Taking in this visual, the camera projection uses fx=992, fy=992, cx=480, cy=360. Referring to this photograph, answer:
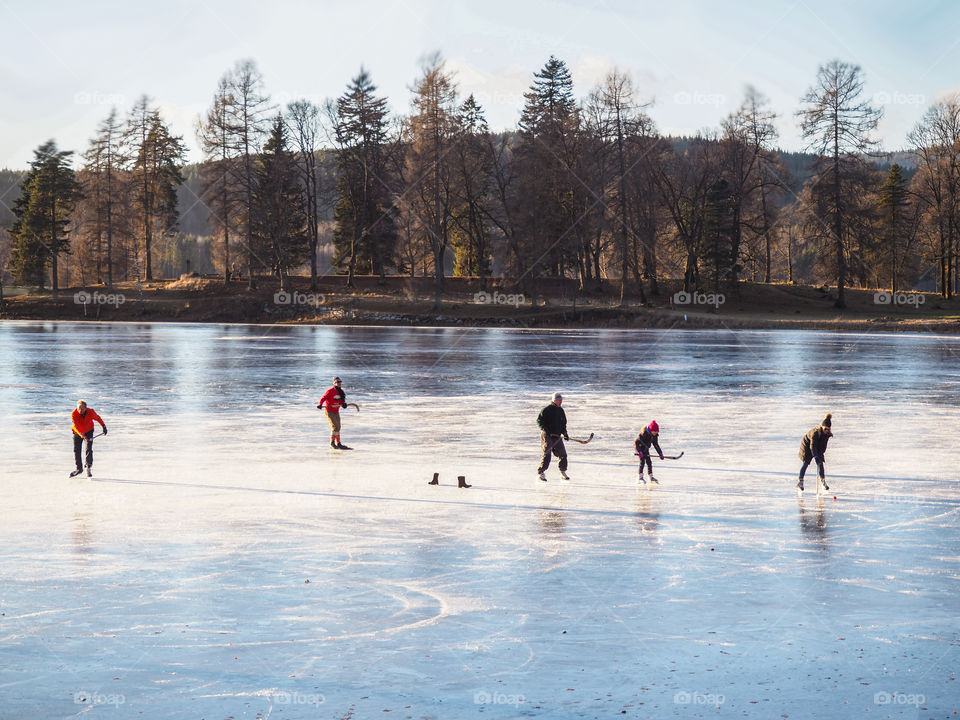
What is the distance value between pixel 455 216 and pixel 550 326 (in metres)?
19.3

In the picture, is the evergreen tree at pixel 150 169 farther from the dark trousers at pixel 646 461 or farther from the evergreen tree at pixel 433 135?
the dark trousers at pixel 646 461

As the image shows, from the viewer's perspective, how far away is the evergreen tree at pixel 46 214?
85062mm

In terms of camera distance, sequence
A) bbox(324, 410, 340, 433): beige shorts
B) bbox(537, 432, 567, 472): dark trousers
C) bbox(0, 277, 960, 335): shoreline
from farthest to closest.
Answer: bbox(0, 277, 960, 335): shoreline → bbox(324, 410, 340, 433): beige shorts → bbox(537, 432, 567, 472): dark trousers

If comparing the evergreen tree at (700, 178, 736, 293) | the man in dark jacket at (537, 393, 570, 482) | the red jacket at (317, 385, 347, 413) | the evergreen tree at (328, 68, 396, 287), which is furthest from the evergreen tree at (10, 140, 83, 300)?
the man in dark jacket at (537, 393, 570, 482)

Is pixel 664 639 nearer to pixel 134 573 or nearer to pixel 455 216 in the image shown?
pixel 134 573

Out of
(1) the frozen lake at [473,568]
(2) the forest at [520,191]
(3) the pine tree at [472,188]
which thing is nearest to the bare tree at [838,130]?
(2) the forest at [520,191]

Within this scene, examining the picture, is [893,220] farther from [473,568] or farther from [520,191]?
[473,568]

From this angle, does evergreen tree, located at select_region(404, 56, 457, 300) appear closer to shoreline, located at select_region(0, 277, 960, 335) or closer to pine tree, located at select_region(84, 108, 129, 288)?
shoreline, located at select_region(0, 277, 960, 335)

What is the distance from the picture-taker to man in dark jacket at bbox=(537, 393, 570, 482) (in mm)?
15328

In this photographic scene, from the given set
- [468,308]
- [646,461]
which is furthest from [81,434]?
[468,308]

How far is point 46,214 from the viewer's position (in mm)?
85875

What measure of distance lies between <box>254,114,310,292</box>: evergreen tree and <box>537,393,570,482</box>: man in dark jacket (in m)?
62.2

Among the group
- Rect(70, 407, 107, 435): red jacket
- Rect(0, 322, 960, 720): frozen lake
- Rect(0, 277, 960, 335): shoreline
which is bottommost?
Rect(0, 322, 960, 720): frozen lake

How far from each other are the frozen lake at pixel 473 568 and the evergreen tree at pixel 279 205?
176ft
